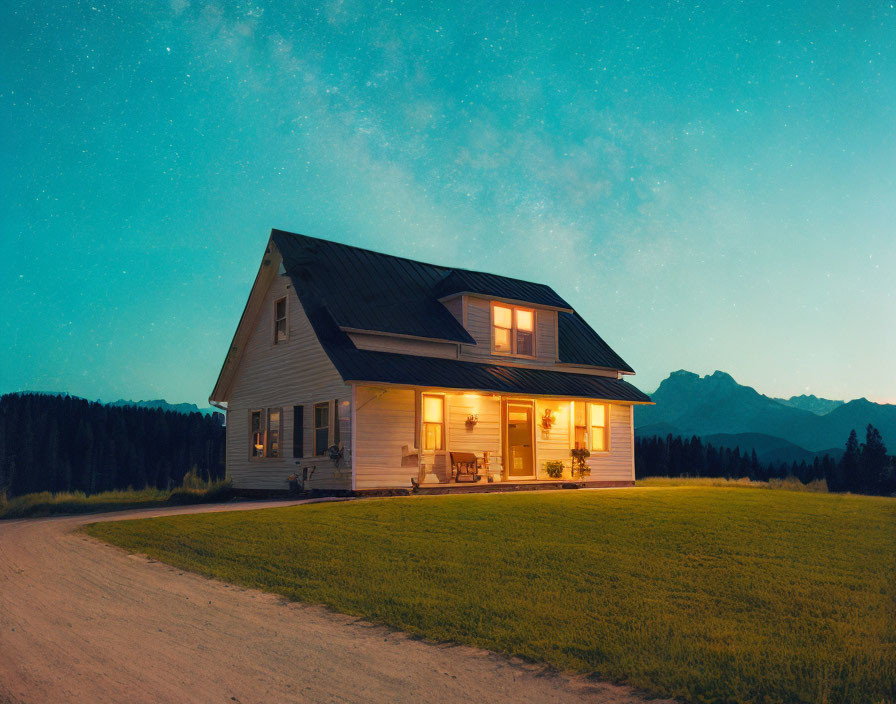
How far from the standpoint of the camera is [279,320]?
78.8 feet

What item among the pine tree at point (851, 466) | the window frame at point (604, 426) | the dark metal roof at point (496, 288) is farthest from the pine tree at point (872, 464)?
the dark metal roof at point (496, 288)

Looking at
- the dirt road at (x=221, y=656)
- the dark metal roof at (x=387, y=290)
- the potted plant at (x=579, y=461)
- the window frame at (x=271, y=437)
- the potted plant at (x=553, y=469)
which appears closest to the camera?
the dirt road at (x=221, y=656)

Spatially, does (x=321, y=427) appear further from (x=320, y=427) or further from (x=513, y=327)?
(x=513, y=327)

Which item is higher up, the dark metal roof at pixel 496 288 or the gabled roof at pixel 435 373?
the dark metal roof at pixel 496 288

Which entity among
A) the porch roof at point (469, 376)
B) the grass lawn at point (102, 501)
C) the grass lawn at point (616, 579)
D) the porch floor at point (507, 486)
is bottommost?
the grass lawn at point (102, 501)

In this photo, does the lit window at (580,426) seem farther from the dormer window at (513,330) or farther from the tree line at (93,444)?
the tree line at (93,444)

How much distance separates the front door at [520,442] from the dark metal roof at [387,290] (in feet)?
9.68

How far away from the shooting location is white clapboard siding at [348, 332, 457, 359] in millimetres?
21609

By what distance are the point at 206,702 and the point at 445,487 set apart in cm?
1677

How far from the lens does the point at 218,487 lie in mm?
24391

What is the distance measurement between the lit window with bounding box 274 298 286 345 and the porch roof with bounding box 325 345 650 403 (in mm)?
4049

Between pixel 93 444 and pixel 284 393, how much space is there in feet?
251

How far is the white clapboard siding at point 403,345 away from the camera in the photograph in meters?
21.6

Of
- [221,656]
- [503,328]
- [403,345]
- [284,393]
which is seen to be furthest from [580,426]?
[221,656]
